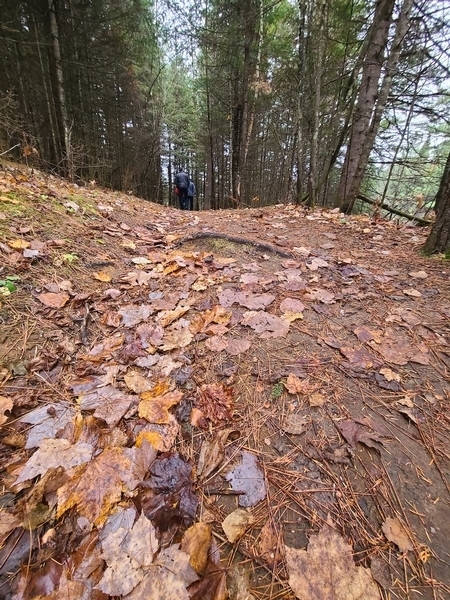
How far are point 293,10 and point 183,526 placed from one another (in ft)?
35.4

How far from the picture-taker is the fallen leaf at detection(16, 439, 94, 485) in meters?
1.05

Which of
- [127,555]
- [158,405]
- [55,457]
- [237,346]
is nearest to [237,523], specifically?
[127,555]

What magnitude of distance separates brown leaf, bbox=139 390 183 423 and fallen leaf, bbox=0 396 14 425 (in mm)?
582

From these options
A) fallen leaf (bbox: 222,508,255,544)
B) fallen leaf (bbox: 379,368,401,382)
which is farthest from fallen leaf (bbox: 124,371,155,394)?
fallen leaf (bbox: 379,368,401,382)

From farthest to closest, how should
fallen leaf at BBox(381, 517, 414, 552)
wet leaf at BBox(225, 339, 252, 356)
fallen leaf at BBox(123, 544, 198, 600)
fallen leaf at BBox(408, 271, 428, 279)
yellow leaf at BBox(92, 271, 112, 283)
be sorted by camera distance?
fallen leaf at BBox(408, 271, 428, 279), yellow leaf at BBox(92, 271, 112, 283), wet leaf at BBox(225, 339, 252, 356), fallen leaf at BBox(381, 517, 414, 552), fallen leaf at BBox(123, 544, 198, 600)

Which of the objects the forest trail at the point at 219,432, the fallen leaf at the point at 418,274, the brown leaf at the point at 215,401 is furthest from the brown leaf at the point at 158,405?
the fallen leaf at the point at 418,274

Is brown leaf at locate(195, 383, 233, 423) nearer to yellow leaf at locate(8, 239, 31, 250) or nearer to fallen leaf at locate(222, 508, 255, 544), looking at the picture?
fallen leaf at locate(222, 508, 255, 544)

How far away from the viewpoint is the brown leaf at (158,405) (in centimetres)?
129

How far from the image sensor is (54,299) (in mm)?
1966

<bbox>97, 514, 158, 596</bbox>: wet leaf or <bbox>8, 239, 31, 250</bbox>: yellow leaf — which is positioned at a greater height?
<bbox>8, 239, 31, 250</bbox>: yellow leaf

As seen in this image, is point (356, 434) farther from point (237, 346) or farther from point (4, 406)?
point (4, 406)

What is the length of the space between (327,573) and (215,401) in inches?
28.9

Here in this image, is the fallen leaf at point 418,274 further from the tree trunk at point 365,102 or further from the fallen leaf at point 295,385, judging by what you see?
the tree trunk at point 365,102

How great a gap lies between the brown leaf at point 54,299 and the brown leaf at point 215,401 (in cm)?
123
